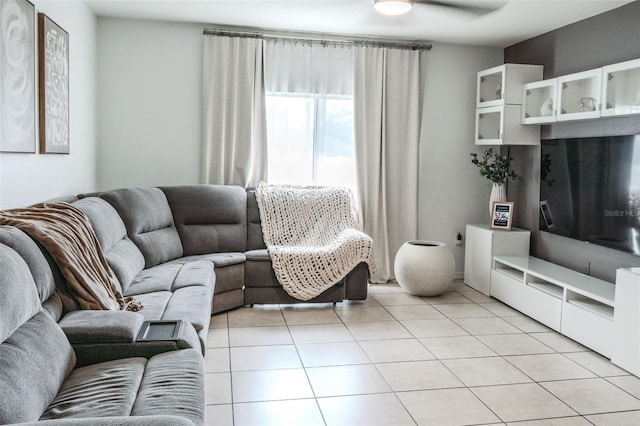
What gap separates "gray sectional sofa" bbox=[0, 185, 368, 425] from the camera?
5.71ft

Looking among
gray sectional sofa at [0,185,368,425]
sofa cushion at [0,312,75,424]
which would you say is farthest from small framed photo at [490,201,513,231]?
sofa cushion at [0,312,75,424]

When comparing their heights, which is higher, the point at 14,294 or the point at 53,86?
the point at 53,86

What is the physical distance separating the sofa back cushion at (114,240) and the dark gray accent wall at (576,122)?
336 centimetres

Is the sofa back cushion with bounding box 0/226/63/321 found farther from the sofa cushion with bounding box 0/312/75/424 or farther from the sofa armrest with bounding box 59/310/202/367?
the sofa cushion with bounding box 0/312/75/424

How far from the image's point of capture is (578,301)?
3.91 metres

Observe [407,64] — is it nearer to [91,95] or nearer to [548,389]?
[91,95]

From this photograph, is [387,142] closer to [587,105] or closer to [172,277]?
[587,105]

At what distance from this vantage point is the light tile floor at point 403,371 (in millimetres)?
2701

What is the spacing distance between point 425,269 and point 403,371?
169cm

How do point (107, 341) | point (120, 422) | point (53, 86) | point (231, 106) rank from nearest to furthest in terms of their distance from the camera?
1. point (120, 422)
2. point (107, 341)
3. point (53, 86)
4. point (231, 106)

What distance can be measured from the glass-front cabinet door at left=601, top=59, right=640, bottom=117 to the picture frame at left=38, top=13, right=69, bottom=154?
362 centimetres

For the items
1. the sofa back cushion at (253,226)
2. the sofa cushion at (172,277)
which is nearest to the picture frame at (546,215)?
the sofa back cushion at (253,226)

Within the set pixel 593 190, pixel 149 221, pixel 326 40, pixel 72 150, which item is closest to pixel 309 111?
pixel 326 40

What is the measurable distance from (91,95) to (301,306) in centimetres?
250
